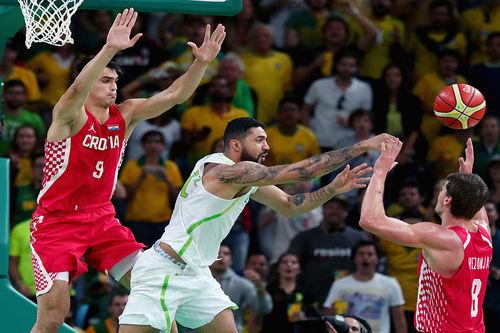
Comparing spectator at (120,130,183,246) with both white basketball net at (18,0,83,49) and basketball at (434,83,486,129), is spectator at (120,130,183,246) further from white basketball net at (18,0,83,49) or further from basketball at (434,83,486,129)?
basketball at (434,83,486,129)

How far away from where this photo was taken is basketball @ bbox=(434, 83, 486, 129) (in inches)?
435

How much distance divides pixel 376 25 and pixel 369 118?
6.66ft

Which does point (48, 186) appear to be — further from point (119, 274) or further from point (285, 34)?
point (285, 34)

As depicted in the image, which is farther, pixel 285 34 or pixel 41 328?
pixel 285 34

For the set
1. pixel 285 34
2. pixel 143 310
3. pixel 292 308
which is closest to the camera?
pixel 143 310

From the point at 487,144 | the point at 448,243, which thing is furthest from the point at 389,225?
the point at 487,144

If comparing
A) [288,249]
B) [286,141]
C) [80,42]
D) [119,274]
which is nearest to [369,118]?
[286,141]

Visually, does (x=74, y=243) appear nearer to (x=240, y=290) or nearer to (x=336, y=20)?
(x=240, y=290)

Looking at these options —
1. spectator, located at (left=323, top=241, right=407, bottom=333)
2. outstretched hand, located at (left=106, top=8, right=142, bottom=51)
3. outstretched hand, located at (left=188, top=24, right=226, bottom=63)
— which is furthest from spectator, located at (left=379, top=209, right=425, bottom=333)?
outstretched hand, located at (left=106, top=8, right=142, bottom=51)

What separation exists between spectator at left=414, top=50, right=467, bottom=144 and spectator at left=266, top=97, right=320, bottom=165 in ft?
6.15

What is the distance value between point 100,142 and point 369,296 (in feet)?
16.8

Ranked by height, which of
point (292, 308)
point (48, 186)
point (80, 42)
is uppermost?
point (80, 42)

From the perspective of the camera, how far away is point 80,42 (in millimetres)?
17281

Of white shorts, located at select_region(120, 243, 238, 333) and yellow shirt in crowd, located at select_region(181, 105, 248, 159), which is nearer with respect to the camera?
white shorts, located at select_region(120, 243, 238, 333)
